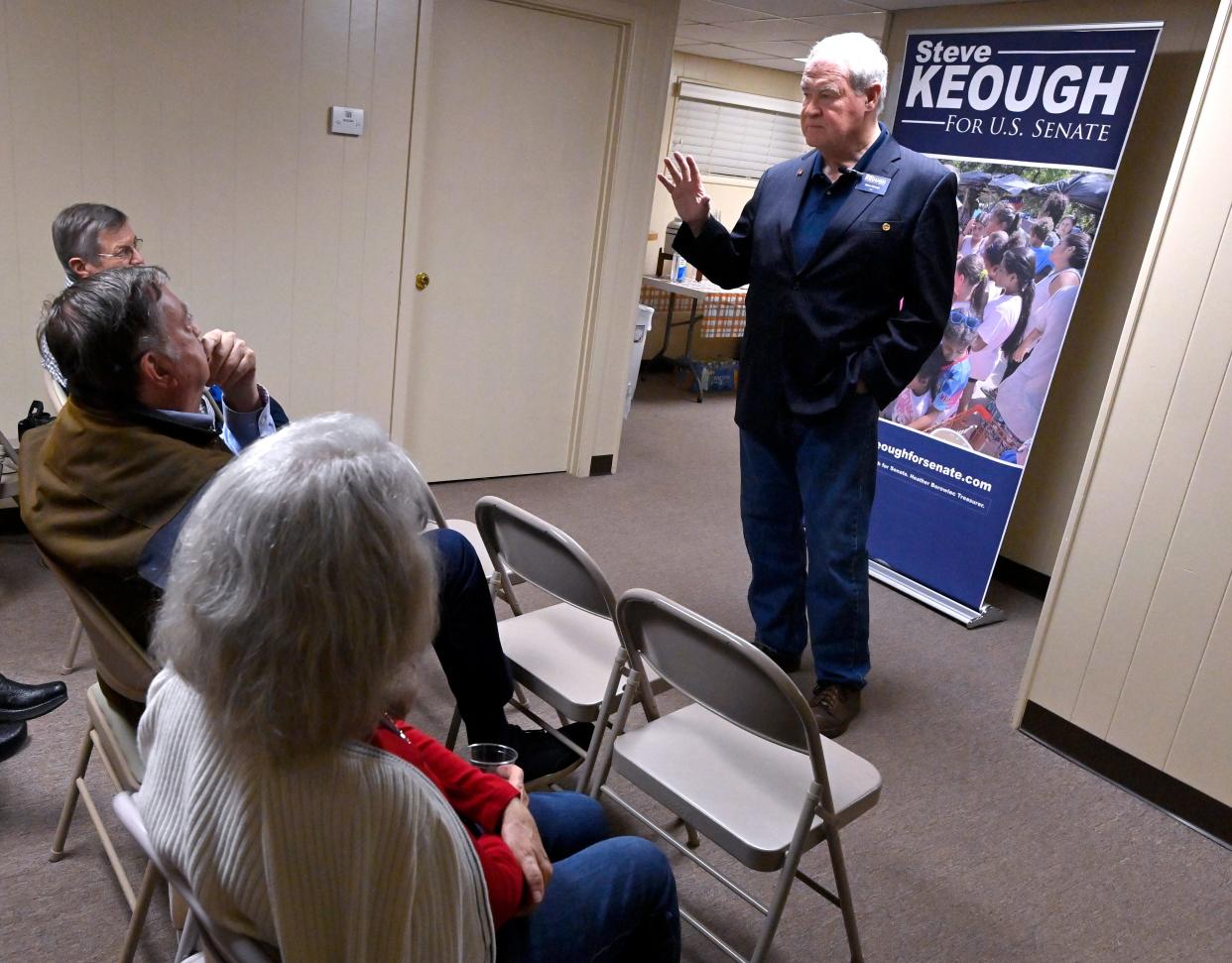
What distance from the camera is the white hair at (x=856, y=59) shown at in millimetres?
2428

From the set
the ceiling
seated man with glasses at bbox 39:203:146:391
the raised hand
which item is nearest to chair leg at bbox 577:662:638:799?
the raised hand

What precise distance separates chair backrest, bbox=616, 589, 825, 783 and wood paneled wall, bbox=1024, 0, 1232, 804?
55.8 inches

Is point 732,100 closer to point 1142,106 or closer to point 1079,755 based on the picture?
point 1142,106

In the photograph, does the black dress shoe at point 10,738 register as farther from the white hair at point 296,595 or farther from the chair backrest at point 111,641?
the white hair at point 296,595

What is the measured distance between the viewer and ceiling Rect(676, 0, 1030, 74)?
4.22 meters

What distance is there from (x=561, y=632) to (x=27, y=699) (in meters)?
1.27

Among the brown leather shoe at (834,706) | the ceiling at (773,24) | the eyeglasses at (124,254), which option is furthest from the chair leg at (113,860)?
the ceiling at (773,24)

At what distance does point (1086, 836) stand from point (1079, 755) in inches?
14.2

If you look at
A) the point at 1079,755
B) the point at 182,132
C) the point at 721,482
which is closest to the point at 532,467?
the point at 721,482

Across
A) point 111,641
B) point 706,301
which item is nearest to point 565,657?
point 111,641

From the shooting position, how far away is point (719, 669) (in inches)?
64.6

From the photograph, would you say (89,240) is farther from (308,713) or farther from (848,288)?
(308,713)

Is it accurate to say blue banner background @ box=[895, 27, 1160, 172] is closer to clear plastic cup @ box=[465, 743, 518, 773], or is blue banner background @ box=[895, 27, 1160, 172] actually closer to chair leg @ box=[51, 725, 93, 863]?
clear plastic cup @ box=[465, 743, 518, 773]

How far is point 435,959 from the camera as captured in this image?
1002 mm
